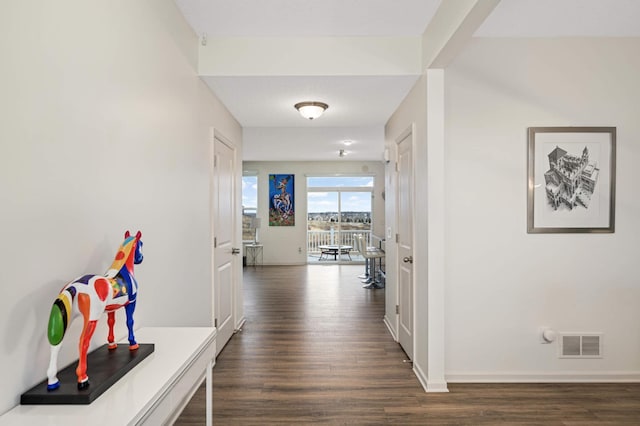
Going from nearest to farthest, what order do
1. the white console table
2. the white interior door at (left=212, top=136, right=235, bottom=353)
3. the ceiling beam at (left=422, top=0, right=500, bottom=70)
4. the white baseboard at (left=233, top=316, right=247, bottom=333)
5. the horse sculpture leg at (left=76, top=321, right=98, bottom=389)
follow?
1. the white console table
2. the horse sculpture leg at (left=76, top=321, right=98, bottom=389)
3. the ceiling beam at (left=422, top=0, right=500, bottom=70)
4. the white interior door at (left=212, top=136, right=235, bottom=353)
5. the white baseboard at (left=233, top=316, right=247, bottom=333)

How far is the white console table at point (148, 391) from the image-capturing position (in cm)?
99

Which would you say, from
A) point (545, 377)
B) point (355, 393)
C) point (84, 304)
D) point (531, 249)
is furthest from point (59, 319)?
point (545, 377)

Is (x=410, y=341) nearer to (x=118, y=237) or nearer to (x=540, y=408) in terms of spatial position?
(x=540, y=408)

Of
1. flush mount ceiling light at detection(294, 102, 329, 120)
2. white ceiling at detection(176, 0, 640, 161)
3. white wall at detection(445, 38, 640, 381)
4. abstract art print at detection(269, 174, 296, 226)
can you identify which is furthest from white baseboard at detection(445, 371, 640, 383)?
abstract art print at detection(269, 174, 296, 226)

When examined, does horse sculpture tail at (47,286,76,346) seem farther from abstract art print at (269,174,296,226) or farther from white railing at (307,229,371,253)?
white railing at (307,229,371,253)

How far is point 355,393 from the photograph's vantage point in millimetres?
2566

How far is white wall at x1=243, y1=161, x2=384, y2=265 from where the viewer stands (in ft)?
29.6

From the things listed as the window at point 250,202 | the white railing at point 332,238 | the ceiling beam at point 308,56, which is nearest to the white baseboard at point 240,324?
the ceiling beam at point 308,56

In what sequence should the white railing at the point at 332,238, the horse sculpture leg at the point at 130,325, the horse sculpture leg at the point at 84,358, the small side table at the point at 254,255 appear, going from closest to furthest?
1. the horse sculpture leg at the point at 84,358
2. the horse sculpture leg at the point at 130,325
3. the small side table at the point at 254,255
4. the white railing at the point at 332,238

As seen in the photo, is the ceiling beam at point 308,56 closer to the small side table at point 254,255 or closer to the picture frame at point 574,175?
the picture frame at point 574,175

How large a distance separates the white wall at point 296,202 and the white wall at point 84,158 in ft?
21.6

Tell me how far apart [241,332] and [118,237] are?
259cm

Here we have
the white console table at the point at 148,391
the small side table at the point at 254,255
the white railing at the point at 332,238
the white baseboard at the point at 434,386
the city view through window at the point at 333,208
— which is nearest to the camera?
the white console table at the point at 148,391

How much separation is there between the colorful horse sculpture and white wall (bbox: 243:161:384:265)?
7.57 meters
